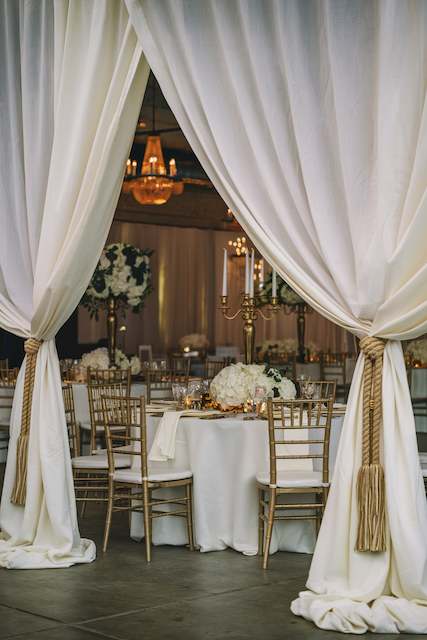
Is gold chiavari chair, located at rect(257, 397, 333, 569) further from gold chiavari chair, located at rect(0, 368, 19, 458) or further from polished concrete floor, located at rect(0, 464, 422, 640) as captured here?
gold chiavari chair, located at rect(0, 368, 19, 458)

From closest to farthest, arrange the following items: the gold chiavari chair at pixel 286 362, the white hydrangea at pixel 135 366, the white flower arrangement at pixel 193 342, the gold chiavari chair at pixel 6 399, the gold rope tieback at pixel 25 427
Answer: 1. the gold rope tieback at pixel 25 427
2. the gold chiavari chair at pixel 6 399
3. the white hydrangea at pixel 135 366
4. the gold chiavari chair at pixel 286 362
5. the white flower arrangement at pixel 193 342

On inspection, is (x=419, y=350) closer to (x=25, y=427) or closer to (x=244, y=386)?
(x=244, y=386)

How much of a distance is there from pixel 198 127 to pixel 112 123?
2.31 ft

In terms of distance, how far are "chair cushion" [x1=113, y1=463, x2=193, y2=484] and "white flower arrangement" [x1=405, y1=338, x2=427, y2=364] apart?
571cm

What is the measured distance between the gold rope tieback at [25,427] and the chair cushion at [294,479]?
1438 millimetres

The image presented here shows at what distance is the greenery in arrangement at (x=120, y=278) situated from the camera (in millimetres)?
11062

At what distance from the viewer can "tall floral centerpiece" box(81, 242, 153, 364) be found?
11070 millimetres

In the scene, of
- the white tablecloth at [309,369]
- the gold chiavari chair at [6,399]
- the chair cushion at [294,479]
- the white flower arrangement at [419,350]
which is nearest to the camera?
the chair cushion at [294,479]

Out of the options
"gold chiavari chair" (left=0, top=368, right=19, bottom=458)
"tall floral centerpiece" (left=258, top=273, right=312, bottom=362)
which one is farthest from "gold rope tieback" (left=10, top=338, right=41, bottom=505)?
"tall floral centerpiece" (left=258, top=273, right=312, bottom=362)

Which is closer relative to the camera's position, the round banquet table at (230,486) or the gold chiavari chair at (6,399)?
the round banquet table at (230,486)

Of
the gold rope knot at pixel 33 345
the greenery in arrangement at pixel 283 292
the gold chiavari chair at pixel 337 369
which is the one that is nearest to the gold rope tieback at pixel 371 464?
the gold rope knot at pixel 33 345

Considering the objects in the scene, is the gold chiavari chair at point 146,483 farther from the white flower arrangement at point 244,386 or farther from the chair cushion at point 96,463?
the white flower arrangement at point 244,386

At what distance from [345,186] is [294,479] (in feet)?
6.61

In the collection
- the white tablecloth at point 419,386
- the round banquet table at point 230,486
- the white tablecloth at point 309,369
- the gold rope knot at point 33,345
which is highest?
the gold rope knot at point 33,345
